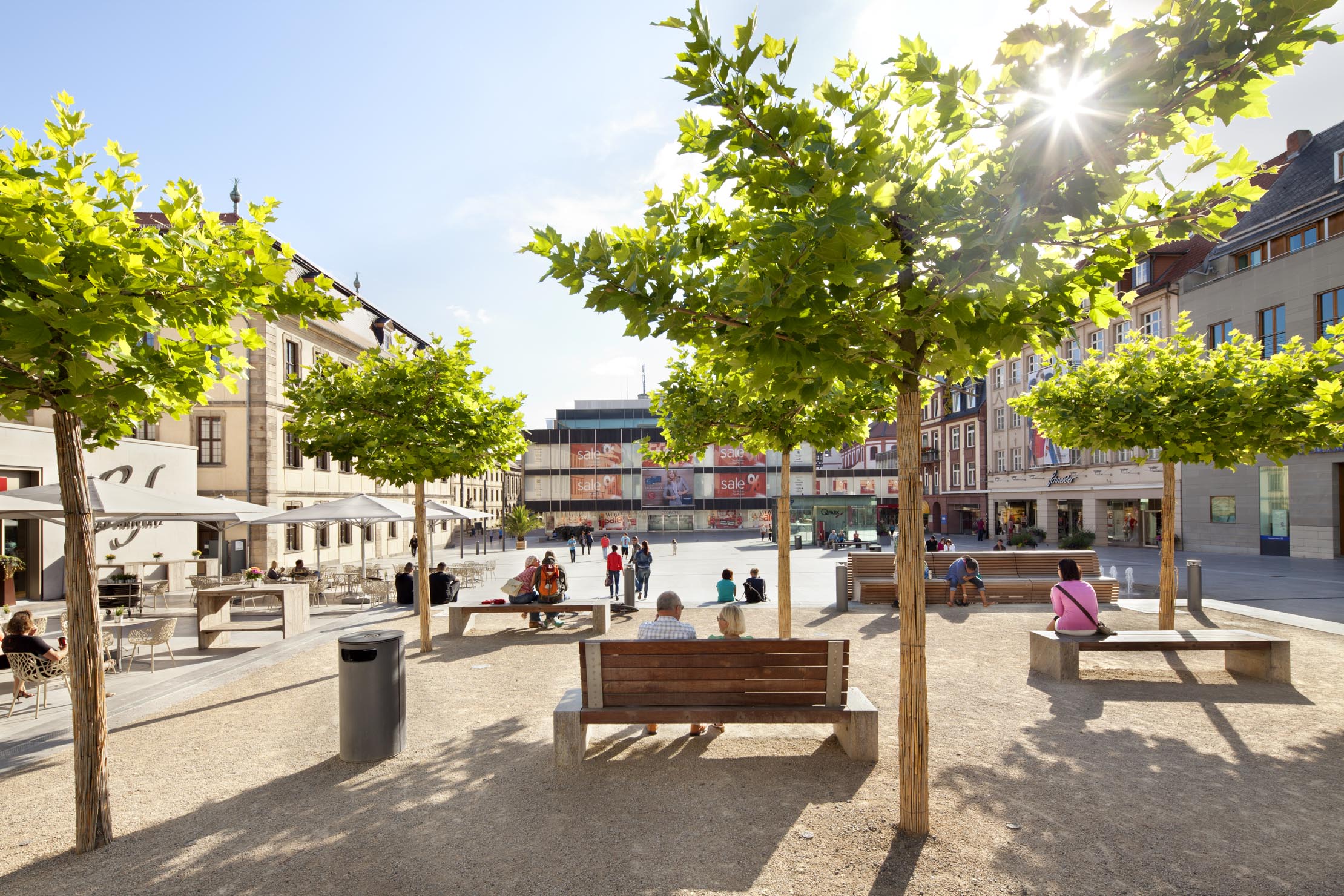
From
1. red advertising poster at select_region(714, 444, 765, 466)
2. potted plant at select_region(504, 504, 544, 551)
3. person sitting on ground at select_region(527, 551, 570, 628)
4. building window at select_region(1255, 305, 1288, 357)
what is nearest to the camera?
person sitting on ground at select_region(527, 551, 570, 628)

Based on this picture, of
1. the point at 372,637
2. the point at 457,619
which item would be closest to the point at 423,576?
the point at 457,619

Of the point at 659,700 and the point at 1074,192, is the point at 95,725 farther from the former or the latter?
the point at 1074,192

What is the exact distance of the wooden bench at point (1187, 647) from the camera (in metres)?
8.45

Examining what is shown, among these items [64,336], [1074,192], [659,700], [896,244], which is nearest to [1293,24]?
[1074,192]

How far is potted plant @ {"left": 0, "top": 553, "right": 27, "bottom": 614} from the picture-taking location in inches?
697

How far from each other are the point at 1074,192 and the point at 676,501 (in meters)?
68.8

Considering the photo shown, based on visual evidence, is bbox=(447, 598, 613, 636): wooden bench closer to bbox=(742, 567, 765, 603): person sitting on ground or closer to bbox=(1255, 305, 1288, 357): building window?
bbox=(742, 567, 765, 603): person sitting on ground

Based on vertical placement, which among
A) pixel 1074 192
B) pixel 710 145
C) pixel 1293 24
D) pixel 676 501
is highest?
pixel 1293 24

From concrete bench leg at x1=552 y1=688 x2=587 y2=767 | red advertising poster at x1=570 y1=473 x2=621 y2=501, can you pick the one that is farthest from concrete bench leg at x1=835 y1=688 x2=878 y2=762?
red advertising poster at x1=570 y1=473 x2=621 y2=501

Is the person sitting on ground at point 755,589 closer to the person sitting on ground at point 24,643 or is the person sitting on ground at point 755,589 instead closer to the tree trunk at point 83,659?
the person sitting on ground at point 24,643

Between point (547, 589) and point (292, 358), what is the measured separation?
24974mm

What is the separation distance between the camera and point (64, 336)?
13.0 ft

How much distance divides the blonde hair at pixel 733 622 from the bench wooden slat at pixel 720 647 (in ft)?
1.90

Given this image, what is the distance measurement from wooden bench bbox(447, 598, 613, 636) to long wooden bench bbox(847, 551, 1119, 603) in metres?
5.81
